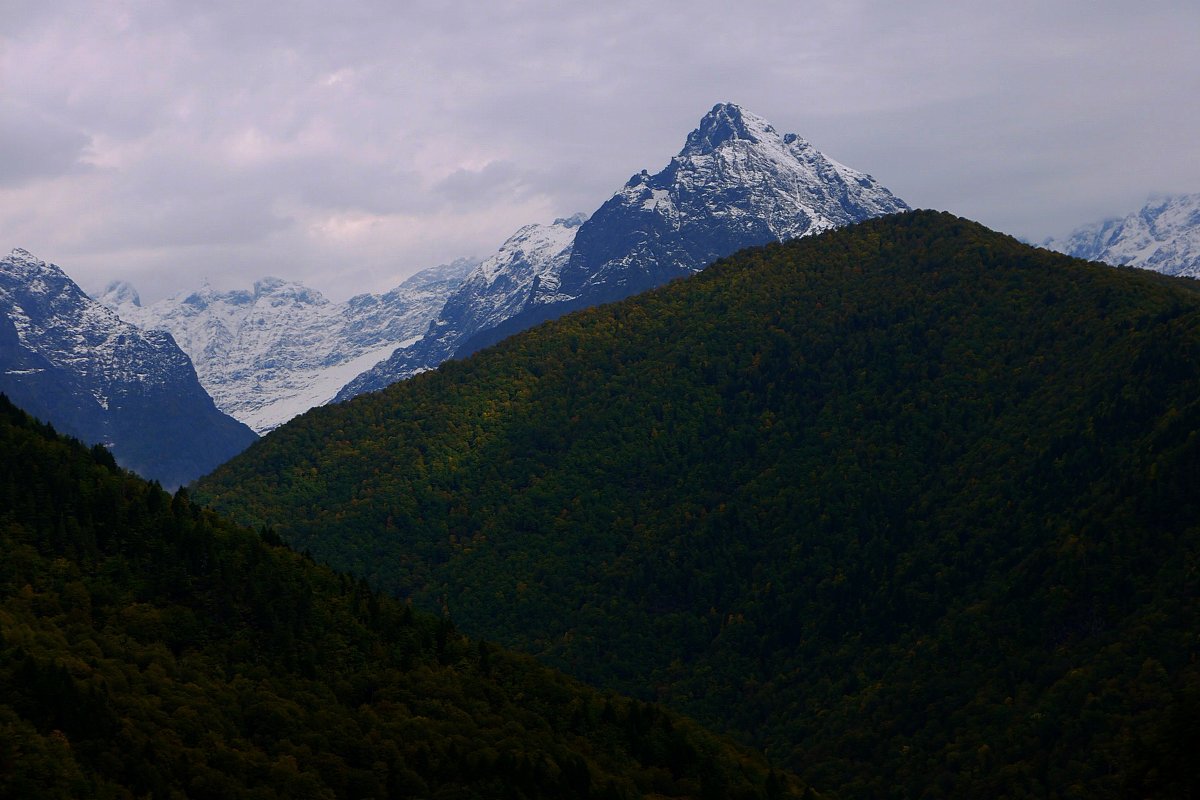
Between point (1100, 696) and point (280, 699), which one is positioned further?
point (1100, 696)

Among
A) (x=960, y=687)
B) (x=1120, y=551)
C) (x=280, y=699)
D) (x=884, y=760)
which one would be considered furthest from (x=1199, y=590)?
(x=280, y=699)

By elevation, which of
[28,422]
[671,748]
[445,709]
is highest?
[28,422]

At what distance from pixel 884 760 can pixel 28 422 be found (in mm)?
125103

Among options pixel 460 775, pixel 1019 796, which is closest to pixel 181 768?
pixel 460 775

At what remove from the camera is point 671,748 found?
14825cm

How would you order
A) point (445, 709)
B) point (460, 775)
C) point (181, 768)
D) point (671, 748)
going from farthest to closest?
point (671, 748), point (445, 709), point (460, 775), point (181, 768)

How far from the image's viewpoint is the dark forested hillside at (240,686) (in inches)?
4363

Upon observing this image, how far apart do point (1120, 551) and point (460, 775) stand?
382 ft

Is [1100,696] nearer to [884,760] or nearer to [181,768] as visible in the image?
[884,760]

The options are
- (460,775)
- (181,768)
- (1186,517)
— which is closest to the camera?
(181,768)

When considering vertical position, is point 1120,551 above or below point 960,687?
above

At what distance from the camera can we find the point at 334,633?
147750 millimetres

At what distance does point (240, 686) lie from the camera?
131 m

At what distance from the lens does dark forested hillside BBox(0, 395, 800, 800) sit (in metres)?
111
